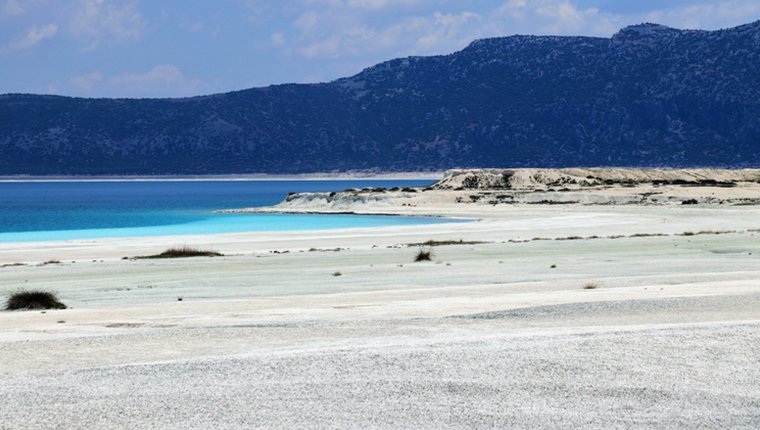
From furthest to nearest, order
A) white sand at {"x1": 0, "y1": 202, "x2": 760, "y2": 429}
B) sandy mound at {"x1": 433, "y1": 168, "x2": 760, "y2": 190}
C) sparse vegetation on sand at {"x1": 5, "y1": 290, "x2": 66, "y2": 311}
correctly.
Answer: sandy mound at {"x1": 433, "y1": 168, "x2": 760, "y2": 190} < sparse vegetation on sand at {"x1": 5, "y1": 290, "x2": 66, "y2": 311} < white sand at {"x1": 0, "y1": 202, "x2": 760, "y2": 429}

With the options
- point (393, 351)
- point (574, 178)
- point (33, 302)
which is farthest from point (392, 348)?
point (574, 178)

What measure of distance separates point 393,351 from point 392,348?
0.85ft

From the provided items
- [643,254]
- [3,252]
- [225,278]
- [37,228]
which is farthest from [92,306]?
[37,228]

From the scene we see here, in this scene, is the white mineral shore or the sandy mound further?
the sandy mound

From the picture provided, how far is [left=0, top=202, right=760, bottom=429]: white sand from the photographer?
1006cm

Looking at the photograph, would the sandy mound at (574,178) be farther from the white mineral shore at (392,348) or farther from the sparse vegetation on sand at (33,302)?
the sparse vegetation on sand at (33,302)

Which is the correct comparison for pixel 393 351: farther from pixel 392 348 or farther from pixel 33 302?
pixel 33 302

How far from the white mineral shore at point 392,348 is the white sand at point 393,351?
3 cm

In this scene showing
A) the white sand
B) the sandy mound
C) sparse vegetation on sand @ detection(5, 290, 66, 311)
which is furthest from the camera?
the sandy mound

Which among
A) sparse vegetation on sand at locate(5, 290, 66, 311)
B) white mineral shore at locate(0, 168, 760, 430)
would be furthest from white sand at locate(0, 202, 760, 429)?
sparse vegetation on sand at locate(5, 290, 66, 311)

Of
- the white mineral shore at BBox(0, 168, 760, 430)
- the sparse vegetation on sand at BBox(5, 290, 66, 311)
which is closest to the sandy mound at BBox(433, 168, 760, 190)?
the white mineral shore at BBox(0, 168, 760, 430)

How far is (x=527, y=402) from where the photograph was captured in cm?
1040

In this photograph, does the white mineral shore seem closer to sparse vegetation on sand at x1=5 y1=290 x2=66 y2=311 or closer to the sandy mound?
sparse vegetation on sand at x1=5 y1=290 x2=66 y2=311

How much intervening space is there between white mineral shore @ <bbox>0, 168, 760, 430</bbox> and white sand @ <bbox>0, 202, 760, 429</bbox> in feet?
0.11
